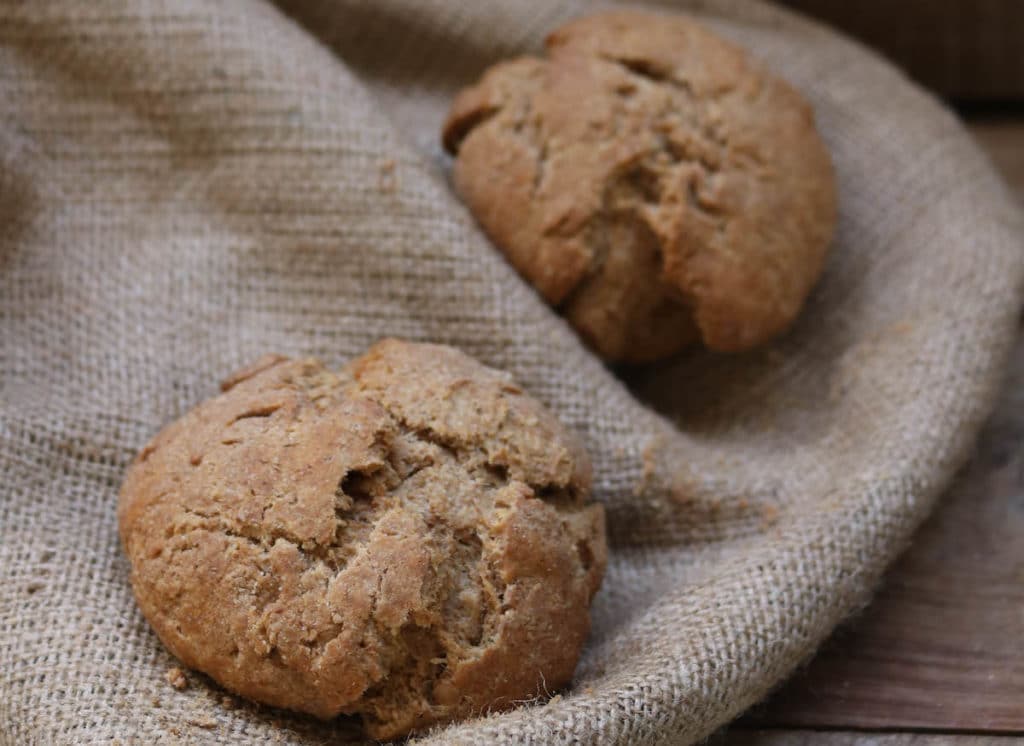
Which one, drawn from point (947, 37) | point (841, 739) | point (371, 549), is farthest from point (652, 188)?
point (947, 37)

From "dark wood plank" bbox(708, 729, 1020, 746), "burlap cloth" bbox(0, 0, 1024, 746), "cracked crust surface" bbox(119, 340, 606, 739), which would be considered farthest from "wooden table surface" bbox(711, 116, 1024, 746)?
"cracked crust surface" bbox(119, 340, 606, 739)

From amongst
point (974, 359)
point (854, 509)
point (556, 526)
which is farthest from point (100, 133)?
point (974, 359)

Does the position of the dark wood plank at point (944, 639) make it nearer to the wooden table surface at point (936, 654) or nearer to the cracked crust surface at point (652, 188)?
the wooden table surface at point (936, 654)

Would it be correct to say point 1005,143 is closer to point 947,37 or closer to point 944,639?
point 947,37

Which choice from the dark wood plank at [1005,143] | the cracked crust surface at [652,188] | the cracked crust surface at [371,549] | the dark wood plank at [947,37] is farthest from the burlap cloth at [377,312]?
the dark wood plank at [947,37]

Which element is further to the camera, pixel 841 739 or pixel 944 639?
pixel 944 639

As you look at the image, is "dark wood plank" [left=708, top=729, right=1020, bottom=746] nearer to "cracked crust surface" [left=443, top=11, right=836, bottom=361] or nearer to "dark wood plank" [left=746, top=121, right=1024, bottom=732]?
"dark wood plank" [left=746, top=121, right=1024, bottom=732]
